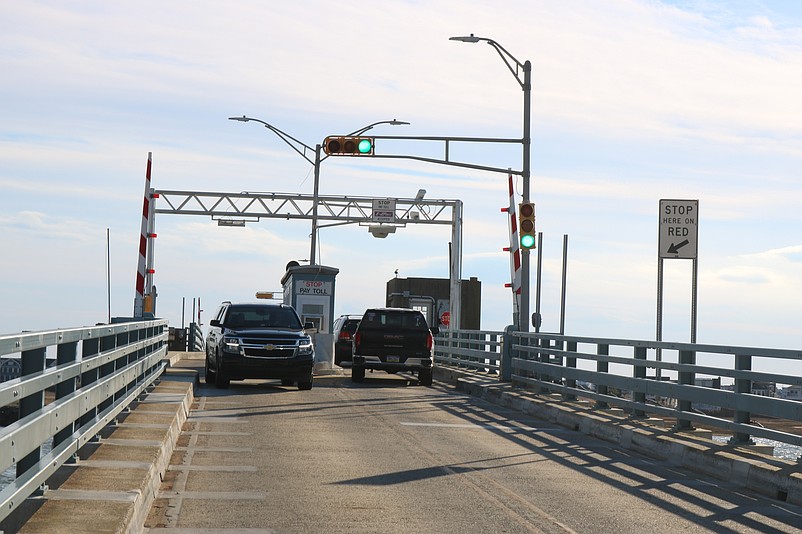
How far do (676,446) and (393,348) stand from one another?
14.9 m

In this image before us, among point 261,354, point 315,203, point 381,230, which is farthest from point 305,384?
→ point 381,230

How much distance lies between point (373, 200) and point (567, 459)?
132ft

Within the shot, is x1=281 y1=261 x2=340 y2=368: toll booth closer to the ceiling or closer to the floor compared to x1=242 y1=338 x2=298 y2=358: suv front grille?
closer to the ceiling

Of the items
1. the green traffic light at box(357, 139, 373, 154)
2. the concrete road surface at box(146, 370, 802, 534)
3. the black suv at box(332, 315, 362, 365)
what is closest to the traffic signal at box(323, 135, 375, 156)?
the green traffic light at box(357, 139, 373, 154)

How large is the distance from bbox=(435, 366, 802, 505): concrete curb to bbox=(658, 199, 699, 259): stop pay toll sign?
8.48ft

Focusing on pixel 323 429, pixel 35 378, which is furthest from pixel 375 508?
pixel 323 429

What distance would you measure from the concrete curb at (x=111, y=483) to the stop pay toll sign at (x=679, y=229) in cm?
783

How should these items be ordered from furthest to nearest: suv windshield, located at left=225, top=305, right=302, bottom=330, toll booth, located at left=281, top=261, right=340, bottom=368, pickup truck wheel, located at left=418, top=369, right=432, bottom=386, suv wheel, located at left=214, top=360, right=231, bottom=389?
toll booth, located at left=281, top=261, right=340, bottom=368, pickup truck wheel, located at left=418, top=369, right=432, bottom=386, suv windshield, located at left=225, top=305, right=302, bottom=330, suv wheel, located at left=214, top=360, right=231, bottom=389

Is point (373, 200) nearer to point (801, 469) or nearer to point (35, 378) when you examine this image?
point (801, 469)

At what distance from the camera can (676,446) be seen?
13.9 m

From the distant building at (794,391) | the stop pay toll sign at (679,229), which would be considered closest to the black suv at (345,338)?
the distant building at (794,391)

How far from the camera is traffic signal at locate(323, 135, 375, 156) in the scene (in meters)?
29.7

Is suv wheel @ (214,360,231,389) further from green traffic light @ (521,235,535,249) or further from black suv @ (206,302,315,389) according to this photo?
green traffic light @ (521,235,535,249)

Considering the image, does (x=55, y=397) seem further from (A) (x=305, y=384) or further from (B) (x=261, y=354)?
(A) (x=305, y=384)
